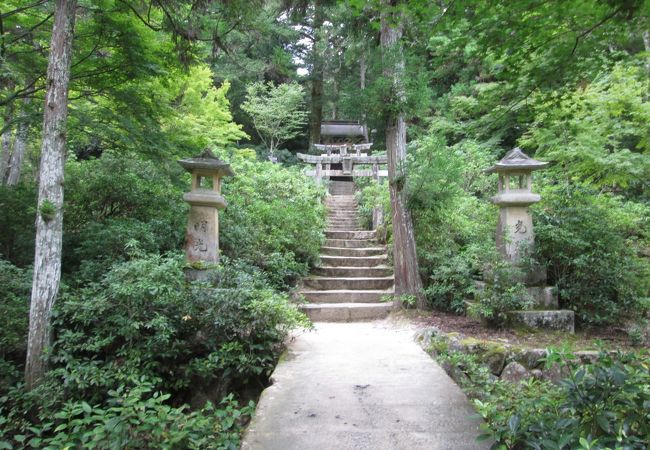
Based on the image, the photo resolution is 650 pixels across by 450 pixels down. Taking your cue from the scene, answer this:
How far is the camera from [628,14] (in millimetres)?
2205

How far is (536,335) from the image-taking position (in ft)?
16.4

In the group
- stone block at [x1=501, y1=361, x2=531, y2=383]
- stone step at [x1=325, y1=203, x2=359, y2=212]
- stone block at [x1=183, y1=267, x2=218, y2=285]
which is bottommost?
stone block at [x1=501, y1=361, x2=531, y2=383]

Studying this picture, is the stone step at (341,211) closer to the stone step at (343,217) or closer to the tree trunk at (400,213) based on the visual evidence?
the stone step at (343,217)

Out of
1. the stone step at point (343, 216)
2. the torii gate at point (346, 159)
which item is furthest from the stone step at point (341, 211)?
the torii gate at point (346, 159)

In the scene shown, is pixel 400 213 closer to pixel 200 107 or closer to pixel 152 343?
pixel 152 343

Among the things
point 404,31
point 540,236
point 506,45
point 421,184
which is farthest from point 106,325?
point 404,31

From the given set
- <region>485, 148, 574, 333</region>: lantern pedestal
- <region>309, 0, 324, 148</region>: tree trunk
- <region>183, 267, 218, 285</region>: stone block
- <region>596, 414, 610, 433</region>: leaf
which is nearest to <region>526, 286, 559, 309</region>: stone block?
<region>485, 148, 574, 333</region>: lantern pedestal

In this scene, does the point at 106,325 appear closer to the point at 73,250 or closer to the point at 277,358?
the point at 277,358

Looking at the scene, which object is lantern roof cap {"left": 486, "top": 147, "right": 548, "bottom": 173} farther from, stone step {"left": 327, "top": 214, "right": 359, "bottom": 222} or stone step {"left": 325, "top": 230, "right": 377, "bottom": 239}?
stone step {"left": 327, "top": 214, "right": 359, "bottom": 222}

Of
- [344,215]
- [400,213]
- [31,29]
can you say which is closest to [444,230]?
[400,213]

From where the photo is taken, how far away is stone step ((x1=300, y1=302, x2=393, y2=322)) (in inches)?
259

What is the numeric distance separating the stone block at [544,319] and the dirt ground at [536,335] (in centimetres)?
10

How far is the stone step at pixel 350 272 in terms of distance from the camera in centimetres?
794

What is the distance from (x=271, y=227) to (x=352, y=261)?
1944 mm
